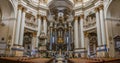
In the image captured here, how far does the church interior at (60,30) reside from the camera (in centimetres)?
1405

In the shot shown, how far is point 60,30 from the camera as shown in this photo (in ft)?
74.0

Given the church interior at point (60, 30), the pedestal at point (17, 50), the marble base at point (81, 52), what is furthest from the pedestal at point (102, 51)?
the pedestal at point (17, 50)

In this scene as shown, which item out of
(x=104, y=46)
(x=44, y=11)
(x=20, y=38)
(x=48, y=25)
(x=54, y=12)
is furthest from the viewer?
(x=54, y=12)

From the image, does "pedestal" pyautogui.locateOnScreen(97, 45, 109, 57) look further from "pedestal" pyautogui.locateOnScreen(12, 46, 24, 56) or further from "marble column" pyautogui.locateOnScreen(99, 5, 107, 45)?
"pedestal" pyautogui.locateOnScreen(12, 46, 24, 56)

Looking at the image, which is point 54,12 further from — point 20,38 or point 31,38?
point 20,38

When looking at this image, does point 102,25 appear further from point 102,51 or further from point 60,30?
point 60,30

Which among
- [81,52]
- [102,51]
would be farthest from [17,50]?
[102,51]

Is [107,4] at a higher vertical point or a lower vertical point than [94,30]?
higher

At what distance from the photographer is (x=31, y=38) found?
728 inches

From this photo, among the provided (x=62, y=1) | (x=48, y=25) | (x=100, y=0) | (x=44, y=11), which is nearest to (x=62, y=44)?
(x=48, y=25)

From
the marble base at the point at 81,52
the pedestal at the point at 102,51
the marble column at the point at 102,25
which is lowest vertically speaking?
the marble base at the point at 81,52

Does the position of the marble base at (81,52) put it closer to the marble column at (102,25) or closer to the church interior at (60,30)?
the church interior at (60,30)

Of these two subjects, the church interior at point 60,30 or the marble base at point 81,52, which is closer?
the church interior at point 60,30

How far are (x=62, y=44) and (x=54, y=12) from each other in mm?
6338
